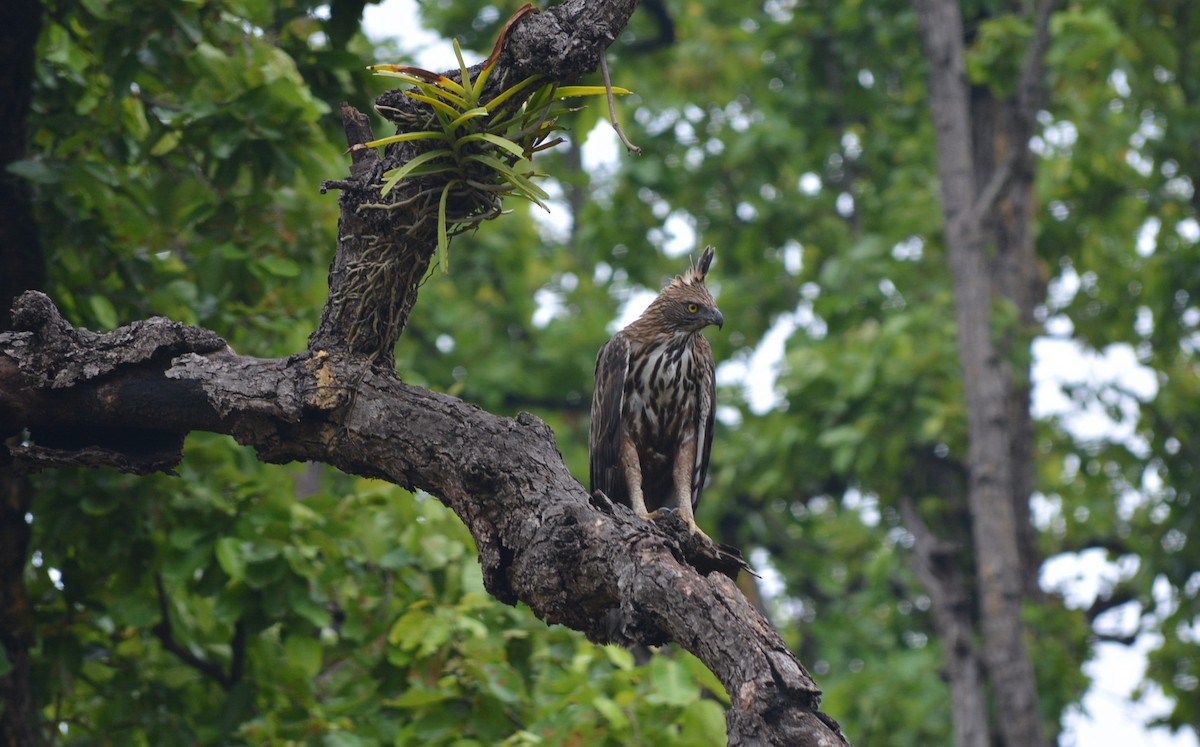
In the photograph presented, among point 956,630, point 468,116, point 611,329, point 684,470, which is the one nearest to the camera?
A: point 468,116

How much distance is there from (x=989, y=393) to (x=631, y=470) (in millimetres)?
4239

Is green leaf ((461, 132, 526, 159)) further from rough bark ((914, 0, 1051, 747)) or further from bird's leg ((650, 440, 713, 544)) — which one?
rough bark ((914, 0, 1051, 747))

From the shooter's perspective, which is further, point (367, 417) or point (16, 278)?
point (16, 278)

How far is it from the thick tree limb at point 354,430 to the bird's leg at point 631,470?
6.40 ft

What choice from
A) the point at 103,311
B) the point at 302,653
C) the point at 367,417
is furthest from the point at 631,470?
the point at 367,417

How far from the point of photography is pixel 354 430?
3387mm

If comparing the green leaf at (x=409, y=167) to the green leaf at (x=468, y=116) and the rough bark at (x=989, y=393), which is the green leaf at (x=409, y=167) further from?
the rough bark at (x=989, y=393)

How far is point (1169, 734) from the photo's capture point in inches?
438

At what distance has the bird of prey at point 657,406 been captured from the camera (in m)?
5.75

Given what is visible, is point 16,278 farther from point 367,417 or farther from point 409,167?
point 409,167

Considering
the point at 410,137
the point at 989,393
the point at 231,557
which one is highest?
the point at 989,393

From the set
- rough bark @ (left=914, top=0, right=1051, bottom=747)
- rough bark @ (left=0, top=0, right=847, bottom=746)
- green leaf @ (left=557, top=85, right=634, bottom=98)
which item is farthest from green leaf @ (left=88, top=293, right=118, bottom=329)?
rough bark @ (left=914, top=0, right=1051, bottom=747)

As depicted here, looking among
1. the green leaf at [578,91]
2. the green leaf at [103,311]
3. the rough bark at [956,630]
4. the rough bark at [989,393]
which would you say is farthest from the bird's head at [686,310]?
the rough bark at [956,630]

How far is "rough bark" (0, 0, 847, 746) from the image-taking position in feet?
10.4
